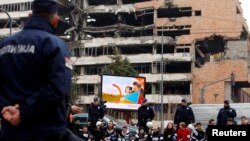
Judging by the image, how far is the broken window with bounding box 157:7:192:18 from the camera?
66.9 metres

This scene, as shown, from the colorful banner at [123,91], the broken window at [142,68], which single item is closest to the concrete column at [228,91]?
the broken window at [142,68]

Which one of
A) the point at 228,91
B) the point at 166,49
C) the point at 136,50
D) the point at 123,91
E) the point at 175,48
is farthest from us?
the point at 136,50

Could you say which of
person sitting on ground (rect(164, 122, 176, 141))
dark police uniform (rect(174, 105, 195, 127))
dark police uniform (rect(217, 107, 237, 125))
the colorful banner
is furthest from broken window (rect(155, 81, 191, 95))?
dark police uniform (rect(217, 107, 237, 125))

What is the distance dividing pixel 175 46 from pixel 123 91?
3357cm

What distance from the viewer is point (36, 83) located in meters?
3.73

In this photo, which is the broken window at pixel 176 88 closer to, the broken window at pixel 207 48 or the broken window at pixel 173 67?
the broken window at pixel 173 67

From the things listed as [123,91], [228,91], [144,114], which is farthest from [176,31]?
[144,114]

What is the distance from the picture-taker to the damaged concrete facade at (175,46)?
6450 centimetres

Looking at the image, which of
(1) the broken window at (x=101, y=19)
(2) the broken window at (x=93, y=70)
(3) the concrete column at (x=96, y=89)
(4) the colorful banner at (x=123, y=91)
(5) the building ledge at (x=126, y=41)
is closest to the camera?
(4) the colorful banner at (x=123, y=91)

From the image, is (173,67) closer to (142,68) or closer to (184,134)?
(142,68)

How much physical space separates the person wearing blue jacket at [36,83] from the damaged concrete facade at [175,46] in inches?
2307

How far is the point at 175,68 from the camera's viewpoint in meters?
67.7

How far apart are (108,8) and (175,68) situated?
37.8 feet

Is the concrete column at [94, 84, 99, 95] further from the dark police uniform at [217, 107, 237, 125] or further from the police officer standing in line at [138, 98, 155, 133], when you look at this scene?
the dark police uniform at [217, 107, 237, 125]
